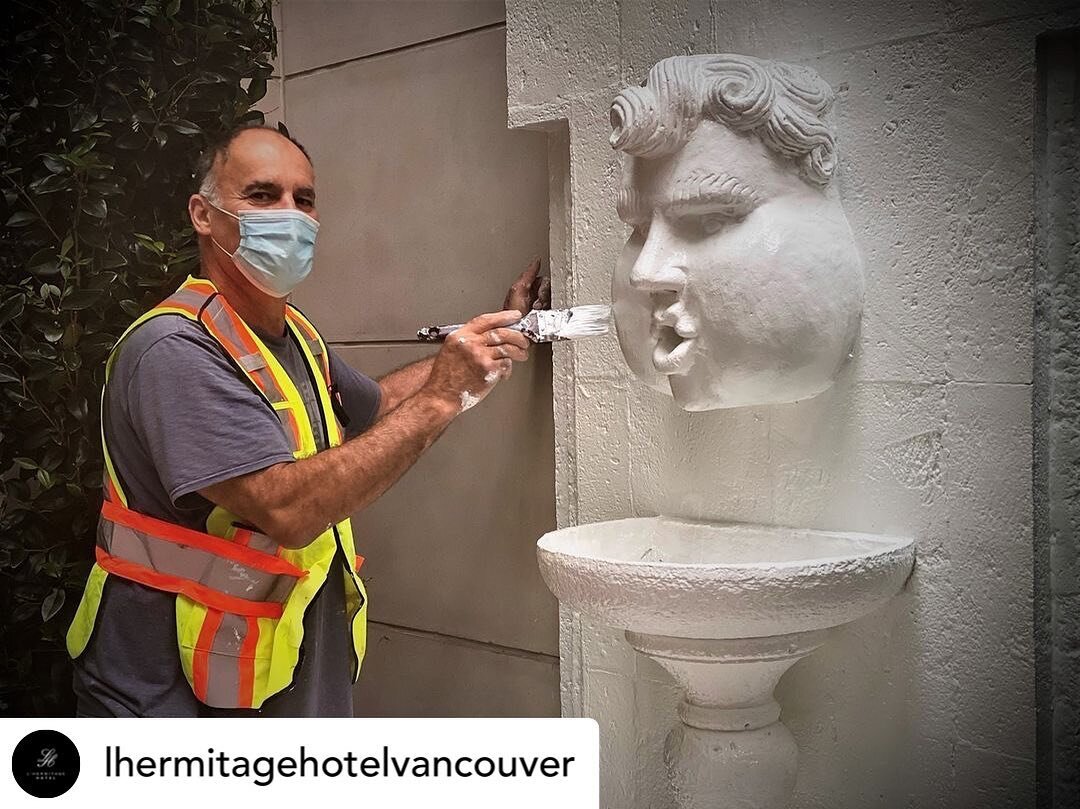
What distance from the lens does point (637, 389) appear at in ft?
5.57

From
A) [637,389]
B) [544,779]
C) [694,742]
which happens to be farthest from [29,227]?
[694,742]

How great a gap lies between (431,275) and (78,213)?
0.52 metres

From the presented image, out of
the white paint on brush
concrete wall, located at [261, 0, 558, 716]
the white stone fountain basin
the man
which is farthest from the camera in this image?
concrete wall, located at [261, 0, 558, 716]

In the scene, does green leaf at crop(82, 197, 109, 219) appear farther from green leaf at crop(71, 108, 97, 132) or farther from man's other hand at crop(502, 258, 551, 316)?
man's other hand at crop(502, 258, 551, 316)

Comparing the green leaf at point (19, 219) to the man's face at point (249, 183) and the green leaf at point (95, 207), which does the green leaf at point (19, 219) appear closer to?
the green leaf at point (95, 207)

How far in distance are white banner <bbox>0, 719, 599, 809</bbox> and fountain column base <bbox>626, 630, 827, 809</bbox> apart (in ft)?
0.50

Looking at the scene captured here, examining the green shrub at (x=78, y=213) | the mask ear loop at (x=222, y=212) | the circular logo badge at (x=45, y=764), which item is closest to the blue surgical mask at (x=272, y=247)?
the mask ear loop at (x=222, y=212)

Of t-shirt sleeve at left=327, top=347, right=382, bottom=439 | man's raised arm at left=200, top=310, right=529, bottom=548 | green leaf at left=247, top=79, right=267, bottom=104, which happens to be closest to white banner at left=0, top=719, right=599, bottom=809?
man's raised arm at left=200, top=310, right=529, bottom=548

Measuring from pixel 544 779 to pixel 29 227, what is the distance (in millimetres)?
1068

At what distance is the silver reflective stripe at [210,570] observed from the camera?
4.77 feet

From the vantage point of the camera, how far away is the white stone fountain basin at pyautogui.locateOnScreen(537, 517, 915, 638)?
1.31m

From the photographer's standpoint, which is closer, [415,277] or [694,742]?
[694,742]

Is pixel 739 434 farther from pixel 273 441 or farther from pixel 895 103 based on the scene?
pixel 273 441

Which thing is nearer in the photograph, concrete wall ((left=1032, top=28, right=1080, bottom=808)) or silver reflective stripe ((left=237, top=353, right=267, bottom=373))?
concrete wall ((left=1032, top=28, right=1080, bottom=808))
